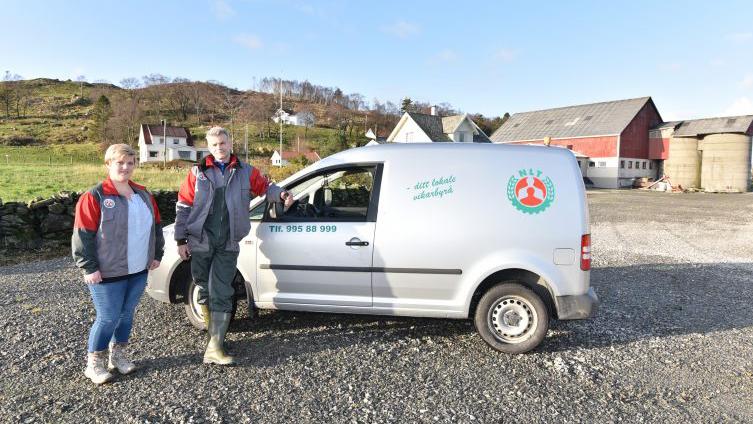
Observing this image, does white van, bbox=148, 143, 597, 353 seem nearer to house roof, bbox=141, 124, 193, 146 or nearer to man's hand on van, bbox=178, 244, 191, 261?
man's hand on van, bbox=178, 244, 191, 261

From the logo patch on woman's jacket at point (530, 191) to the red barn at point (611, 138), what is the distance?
41.1 metres

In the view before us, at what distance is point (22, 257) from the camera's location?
8.12 m

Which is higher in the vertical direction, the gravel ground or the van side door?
the van side door

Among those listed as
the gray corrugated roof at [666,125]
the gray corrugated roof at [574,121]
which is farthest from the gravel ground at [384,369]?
the gray corrugated roof at [666,125]

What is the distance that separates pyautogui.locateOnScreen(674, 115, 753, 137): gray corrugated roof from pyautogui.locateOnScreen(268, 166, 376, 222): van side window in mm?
43787

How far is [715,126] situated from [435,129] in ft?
77.4

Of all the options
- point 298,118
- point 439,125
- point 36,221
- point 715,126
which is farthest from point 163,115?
point 36,221

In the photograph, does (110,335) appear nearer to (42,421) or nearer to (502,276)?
(42,421)

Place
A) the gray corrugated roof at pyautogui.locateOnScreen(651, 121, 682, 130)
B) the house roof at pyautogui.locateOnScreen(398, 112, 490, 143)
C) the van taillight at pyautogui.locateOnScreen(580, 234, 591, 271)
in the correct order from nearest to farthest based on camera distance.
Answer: the van taillight at pyautogui.locateOnScreen(580, 234, 591, 271) < the gray corrugated roof at pyautogui.locateOnScreen(651, 121, 682, 130) < the house roof at pyautogui.locateOnScreen(398, 112, 490, 143)

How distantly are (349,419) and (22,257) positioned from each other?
311 inches

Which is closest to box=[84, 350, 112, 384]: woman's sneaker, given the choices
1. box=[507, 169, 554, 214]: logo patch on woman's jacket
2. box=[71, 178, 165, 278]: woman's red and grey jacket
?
box=[71, 178, 165, 278]: woman's red and grey jacket

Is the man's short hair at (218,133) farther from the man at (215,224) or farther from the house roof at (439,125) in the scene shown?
the house roof at (439,125)

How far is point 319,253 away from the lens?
438cm

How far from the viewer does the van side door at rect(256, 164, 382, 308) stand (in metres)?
4.35
